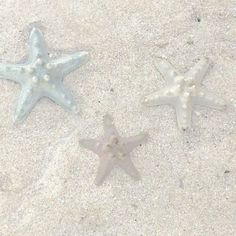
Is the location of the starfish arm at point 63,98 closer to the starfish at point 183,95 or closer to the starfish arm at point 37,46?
the starfish arm at point 37,46

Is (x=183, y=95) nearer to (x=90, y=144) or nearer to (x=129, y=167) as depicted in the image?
(x=129, y=167)

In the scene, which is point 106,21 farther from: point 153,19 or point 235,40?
point 235,40

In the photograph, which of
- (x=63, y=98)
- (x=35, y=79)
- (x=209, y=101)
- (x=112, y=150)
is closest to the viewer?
(x=112, y=150)

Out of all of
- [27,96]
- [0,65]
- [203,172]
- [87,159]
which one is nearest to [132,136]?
[87,159]

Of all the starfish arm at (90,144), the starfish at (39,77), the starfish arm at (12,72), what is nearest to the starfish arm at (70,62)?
the starfish at (39,77)

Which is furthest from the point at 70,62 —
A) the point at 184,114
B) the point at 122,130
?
the point at 184,114

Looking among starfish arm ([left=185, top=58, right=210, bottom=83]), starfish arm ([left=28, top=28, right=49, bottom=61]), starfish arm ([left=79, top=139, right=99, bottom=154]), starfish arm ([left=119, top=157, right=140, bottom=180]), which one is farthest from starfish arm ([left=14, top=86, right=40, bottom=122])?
starfish arm ([left=185, top=58, right=210, bottom=83])
